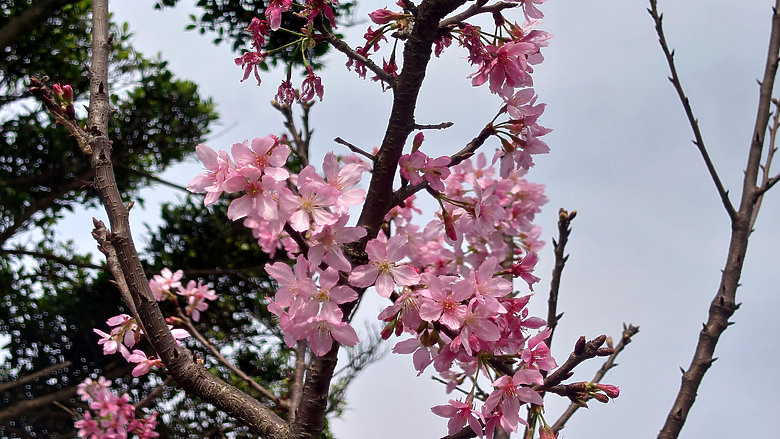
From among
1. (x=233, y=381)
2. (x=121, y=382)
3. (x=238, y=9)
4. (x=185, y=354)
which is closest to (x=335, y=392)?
(x=233, y=381)

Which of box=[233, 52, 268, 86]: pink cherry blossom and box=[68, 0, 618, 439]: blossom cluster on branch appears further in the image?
box=[233, 52, 268, 86]: pink cherry blossom

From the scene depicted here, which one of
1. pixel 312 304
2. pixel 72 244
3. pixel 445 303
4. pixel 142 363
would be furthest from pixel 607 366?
pixel 72 244

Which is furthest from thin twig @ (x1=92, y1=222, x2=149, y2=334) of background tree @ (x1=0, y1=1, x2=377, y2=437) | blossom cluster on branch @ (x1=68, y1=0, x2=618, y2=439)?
background tree @ (x1=0, y1=1, x2=377, y2=437)

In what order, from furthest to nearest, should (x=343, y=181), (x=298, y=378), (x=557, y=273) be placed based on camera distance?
(x=298, y=378), (x=557, y=273), (x=343, y=181)

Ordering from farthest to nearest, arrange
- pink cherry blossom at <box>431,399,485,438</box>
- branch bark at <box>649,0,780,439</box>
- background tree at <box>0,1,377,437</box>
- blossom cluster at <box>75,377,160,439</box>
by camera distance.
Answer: background tree at <box>0,1,377,437</box>, blossom cluster at <box>75,377,160,439</box>, branch bark at <box>649,0,780,439</box>, pink cherry blossom at <box>431,399,485,438</box>

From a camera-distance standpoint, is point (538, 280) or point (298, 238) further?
point (538, 280)

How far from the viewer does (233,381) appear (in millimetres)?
4723

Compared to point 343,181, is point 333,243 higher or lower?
lower

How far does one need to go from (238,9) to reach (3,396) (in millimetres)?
4150

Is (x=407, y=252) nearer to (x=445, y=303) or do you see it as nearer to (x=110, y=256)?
(x=445, y=303)

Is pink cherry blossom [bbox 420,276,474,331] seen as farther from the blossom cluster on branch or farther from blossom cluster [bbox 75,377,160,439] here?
blossom cluster [bbox 75,377,160,439]

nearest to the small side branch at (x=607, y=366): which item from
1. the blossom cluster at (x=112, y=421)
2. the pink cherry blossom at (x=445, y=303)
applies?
the pink cherry blossom at (x=445, y=303)

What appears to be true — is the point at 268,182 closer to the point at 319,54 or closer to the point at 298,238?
the point at 298,238

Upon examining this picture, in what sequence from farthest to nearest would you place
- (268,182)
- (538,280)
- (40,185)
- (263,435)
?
(40,185) < (538,280) < (263,435) < (268,182)
